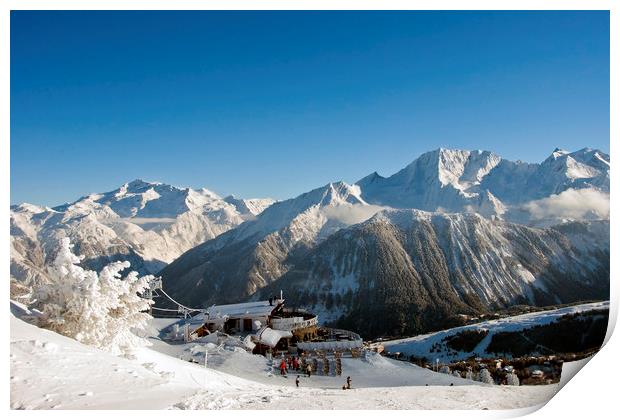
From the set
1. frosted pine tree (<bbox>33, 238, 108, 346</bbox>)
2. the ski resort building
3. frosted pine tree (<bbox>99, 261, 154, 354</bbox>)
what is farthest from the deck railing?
frosted pine tree (<bbox>33, 238, 108, 346</bbox>)

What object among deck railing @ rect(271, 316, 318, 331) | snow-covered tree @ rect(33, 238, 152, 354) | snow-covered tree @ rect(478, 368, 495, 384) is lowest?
snow-covered tree @ rect(478, 368, 495, 384)

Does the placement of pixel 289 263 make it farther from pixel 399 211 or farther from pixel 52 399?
pixel 52 399

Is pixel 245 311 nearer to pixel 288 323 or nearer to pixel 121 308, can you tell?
pixel 288 323

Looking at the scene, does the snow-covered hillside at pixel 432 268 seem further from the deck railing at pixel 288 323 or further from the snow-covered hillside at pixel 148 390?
the snow-covered hillside at pixel 148 390

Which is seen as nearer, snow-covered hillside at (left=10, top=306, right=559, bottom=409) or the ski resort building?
snow-covered hillside at (left=10, top=306, right=559, bottom=409)

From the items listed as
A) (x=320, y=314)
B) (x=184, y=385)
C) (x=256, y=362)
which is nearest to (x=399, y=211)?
(x=320, y=314)

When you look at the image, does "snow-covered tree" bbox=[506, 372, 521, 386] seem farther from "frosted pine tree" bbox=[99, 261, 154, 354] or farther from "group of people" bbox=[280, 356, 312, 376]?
"frosted pine tree" bbox=[99, 261, 154, 354]
